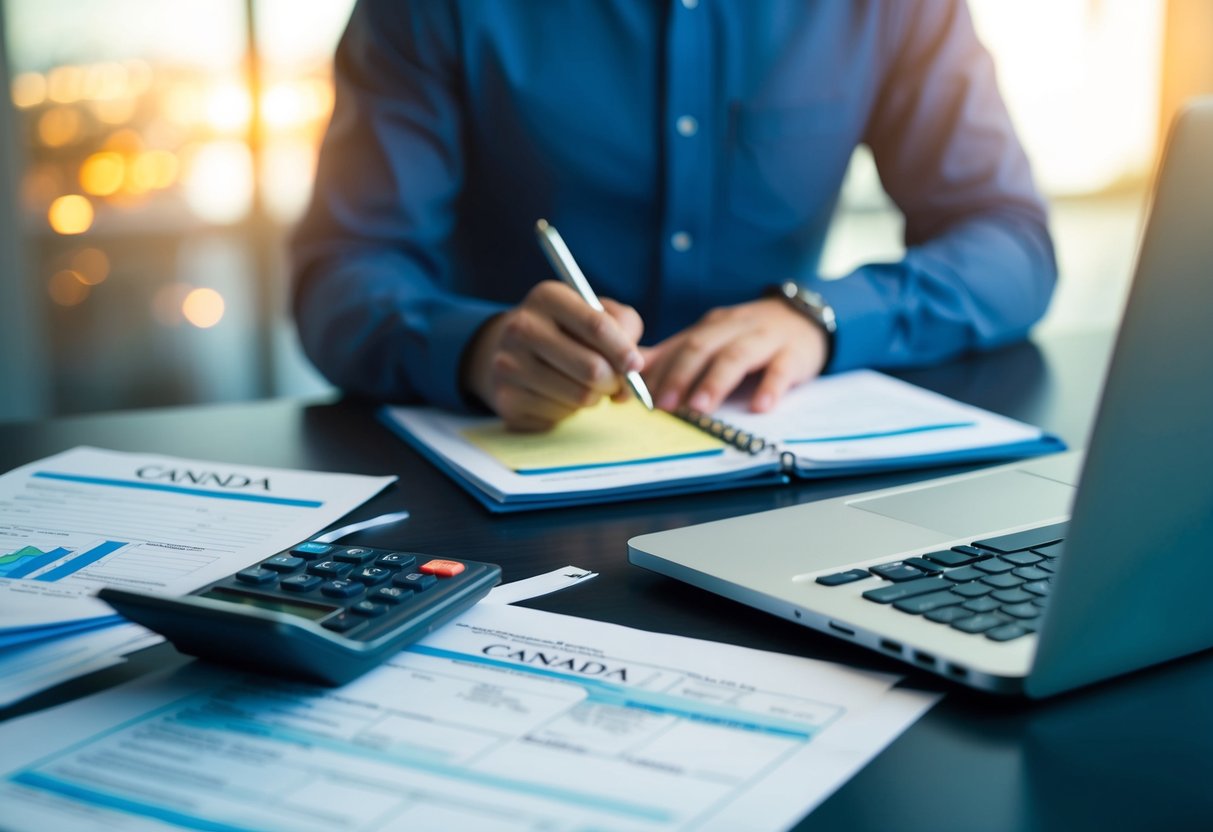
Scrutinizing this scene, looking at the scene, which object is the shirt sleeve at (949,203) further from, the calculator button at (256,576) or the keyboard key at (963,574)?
the calculator button at (256,576)

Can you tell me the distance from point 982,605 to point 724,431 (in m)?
0.36

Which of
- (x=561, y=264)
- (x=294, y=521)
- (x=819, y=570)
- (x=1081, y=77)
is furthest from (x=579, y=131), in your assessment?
(x=1081, y=77)

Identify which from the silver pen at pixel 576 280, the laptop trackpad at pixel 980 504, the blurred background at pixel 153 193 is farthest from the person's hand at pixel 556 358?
the blurred background at pixel 153 193

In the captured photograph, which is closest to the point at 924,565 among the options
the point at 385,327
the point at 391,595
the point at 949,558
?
the point at 949,558

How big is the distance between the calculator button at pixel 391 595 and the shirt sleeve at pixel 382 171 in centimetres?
64

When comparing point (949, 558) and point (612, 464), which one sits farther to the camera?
point (612, 464)

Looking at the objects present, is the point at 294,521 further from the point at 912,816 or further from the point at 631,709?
the point at 912,816

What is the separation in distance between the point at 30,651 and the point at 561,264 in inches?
19.9

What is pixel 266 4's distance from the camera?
2764 millimetres

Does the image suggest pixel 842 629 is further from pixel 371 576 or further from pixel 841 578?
pixel 371 576

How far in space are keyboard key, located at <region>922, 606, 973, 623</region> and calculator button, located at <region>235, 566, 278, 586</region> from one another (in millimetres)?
279

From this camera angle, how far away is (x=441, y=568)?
1.76ft

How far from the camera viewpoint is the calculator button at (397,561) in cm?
54

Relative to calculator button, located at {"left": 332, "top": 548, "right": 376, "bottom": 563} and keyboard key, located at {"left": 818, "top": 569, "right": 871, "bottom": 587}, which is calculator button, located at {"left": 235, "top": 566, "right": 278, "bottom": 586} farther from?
keyboard key, located at {"left": 818, "top": 569, "right": 871, "bottom": 587}
